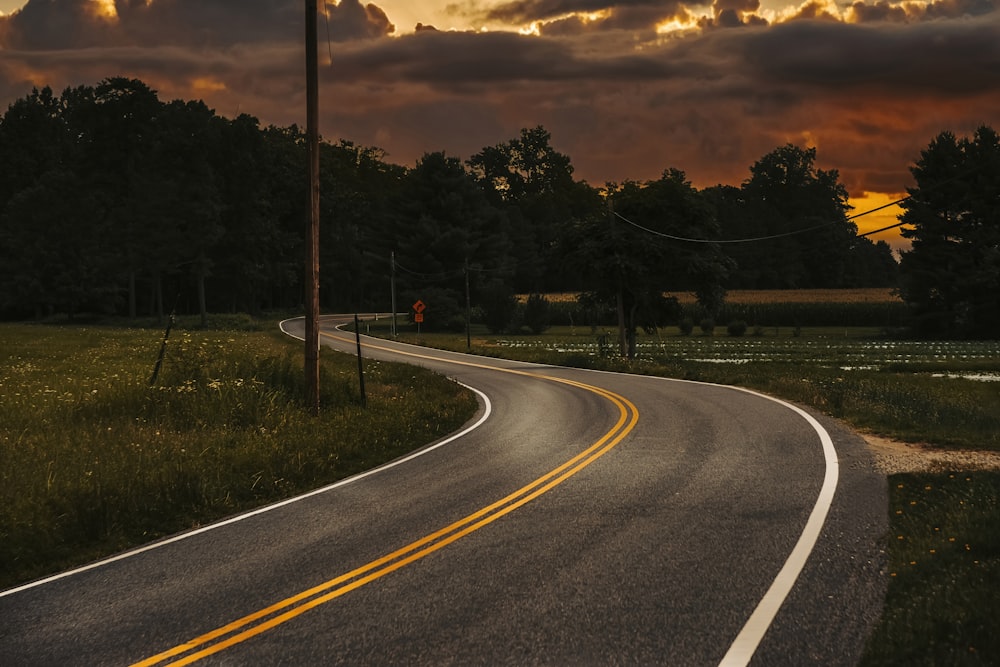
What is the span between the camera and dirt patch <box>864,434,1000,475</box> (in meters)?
13.0

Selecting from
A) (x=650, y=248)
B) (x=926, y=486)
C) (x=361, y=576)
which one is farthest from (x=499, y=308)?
(x=361, y=576)

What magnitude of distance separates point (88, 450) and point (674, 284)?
35.0m

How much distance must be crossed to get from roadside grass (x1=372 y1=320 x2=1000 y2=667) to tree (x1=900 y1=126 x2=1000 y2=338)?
2520cm

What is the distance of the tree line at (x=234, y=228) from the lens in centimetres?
A: 4372

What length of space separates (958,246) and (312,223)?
230ft

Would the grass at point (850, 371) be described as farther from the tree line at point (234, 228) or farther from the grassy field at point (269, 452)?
the tree line at point (234, 228)

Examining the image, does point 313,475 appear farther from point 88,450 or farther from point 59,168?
point 59,168

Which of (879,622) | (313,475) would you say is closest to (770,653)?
(879,622)

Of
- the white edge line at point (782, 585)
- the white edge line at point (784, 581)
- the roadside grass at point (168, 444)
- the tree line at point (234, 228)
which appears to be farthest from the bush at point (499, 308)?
the white edge line at point (782, 585)

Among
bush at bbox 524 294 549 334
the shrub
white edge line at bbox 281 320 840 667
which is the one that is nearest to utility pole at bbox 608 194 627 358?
white edge line at bbox 281 320 840 667

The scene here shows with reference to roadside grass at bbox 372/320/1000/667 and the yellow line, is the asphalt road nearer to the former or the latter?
the yellow line

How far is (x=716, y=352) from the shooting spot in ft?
169

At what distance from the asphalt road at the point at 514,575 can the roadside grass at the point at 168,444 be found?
0.95 m

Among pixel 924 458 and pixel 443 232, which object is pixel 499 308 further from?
pixel 924 458
